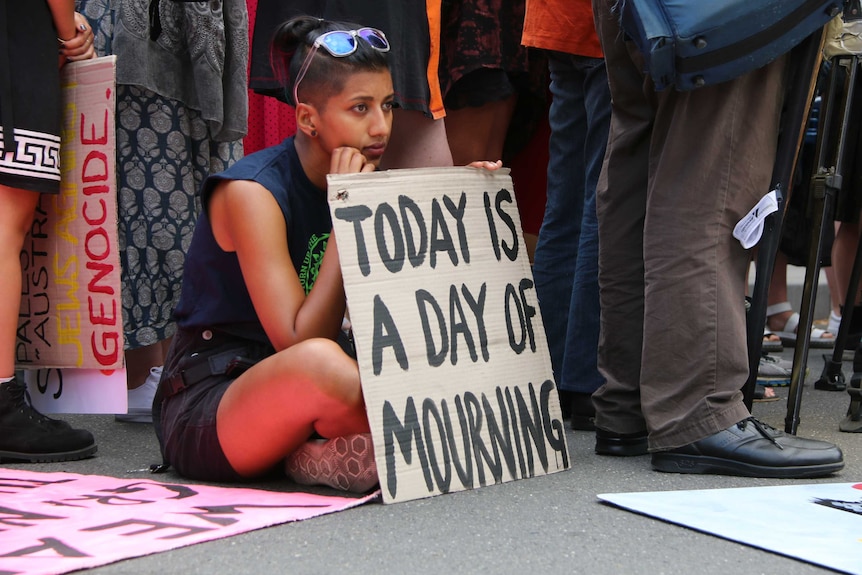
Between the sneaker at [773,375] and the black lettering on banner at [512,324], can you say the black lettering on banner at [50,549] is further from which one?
the sneaker at [773,375]

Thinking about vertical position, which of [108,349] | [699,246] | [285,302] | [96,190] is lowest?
[108,349]

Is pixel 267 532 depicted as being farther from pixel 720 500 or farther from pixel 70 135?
pixel 70 135

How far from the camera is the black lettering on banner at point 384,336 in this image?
6.68 ft

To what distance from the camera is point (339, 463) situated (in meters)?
2.07

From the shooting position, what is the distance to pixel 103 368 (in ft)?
8.73

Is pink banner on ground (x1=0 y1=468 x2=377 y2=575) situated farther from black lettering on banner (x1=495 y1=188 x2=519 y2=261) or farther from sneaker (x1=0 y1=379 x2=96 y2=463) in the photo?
black lettering on banner (x1=495 y1=188 x2=519 y2=261)

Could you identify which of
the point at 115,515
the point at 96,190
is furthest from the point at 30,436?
the point at 115,515

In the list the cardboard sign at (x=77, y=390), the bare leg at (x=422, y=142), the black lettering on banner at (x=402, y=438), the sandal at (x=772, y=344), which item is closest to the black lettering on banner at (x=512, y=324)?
the black lettering on banner at (x=402, y=438)

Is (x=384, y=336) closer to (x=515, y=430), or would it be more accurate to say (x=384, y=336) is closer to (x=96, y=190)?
(x=515, y=430)

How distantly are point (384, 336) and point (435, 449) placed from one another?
0.24 m

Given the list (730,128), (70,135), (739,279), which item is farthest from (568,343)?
(70,135)

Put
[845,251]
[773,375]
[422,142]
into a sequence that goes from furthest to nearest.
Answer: [845,251], [773,375], [422,142]

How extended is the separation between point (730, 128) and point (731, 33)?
0.21 metres

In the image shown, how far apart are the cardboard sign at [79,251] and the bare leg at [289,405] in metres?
0.68
